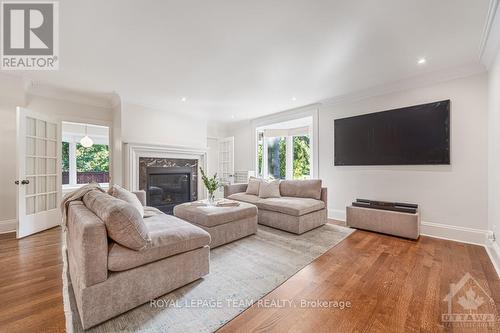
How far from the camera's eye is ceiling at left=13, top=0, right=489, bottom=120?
1812 millimetres

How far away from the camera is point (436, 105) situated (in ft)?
10.2

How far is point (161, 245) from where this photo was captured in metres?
1.66

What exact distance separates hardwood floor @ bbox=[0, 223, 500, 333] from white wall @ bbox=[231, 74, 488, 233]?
527mm

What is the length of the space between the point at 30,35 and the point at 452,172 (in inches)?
220

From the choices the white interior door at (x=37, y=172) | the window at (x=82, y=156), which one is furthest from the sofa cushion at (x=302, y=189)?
the window at (x=82, y=156)

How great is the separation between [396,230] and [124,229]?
3.52 m

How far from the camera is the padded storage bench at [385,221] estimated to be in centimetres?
295

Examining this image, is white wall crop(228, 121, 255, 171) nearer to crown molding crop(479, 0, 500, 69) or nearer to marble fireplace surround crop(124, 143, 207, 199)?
marble fireplace surround crop(124, 143, 207, 199)

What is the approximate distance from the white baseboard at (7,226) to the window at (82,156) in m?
3.64

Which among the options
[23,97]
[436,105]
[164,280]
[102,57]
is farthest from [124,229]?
[436,105]

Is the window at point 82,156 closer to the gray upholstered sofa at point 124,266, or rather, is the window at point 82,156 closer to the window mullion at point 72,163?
the window mullion at point 72,163

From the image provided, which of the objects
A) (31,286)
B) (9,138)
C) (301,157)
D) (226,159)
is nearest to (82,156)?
(9,138)

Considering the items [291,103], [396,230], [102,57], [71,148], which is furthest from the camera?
[71,148]

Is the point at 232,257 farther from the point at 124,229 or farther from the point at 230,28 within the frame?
the point at 230,28
